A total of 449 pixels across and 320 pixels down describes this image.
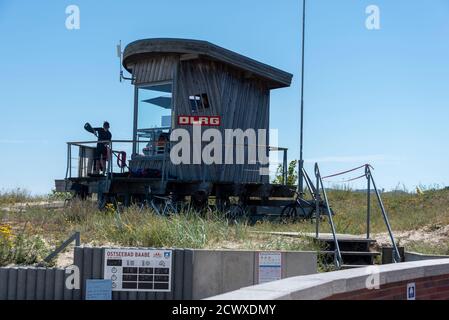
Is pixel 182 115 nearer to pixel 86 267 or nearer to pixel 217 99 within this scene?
pixel 217 99

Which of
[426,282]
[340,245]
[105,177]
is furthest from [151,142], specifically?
[426,282]

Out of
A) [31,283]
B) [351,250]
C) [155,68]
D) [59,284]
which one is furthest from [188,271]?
[155,68]

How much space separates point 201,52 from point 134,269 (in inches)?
370

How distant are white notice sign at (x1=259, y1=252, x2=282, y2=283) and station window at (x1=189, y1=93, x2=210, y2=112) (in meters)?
9.28

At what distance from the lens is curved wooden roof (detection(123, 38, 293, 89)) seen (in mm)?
16781

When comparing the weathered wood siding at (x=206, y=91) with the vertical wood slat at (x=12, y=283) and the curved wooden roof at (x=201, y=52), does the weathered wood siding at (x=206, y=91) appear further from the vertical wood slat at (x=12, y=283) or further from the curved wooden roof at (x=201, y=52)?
the vertical wood slat at (x=12, y=283)

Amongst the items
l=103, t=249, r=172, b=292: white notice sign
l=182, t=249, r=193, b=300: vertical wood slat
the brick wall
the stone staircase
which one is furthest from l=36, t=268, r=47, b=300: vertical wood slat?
the stone staircase

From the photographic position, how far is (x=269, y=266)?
8.80 meters

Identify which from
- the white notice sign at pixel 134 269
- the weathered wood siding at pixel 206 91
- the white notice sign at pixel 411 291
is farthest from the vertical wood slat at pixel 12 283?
the weathered wood siding at pixel 206 91

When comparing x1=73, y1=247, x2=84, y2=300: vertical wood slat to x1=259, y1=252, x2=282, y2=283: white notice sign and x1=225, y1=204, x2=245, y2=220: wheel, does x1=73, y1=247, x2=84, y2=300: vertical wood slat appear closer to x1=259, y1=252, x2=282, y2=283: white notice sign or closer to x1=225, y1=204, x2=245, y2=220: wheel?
x1=259, y1=252, x2=282, y2=283: white notice sign

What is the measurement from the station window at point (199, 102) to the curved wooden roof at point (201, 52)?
3.74 feet

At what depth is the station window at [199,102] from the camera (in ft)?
57.6

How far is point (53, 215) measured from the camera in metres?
12.8
